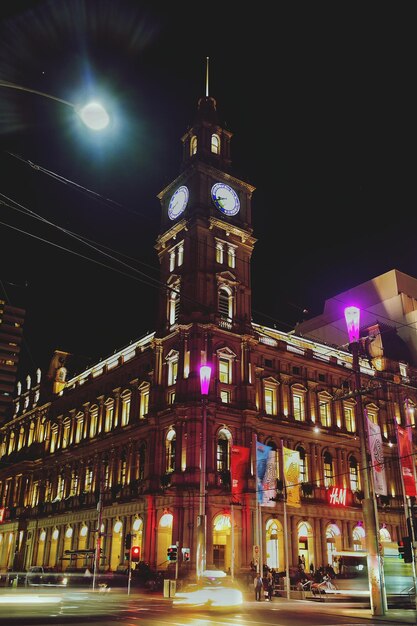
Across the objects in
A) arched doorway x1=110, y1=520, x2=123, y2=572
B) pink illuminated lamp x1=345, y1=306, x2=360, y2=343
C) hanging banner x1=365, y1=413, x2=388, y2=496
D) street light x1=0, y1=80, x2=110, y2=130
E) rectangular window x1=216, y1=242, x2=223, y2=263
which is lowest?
arched doorway x1=110, y1=520, x2=123, y2=572

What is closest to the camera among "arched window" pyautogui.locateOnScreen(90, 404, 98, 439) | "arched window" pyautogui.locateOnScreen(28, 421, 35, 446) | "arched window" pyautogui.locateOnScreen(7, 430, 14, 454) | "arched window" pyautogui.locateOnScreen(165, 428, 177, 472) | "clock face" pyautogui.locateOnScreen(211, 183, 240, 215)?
"arched window" pyautogui.locateOnScreen(165, 428, 177, 472)

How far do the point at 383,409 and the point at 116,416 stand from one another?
2941cm

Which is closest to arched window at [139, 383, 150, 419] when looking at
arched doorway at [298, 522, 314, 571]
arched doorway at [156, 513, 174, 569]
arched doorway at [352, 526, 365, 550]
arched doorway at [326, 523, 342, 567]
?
Result: arched doorway at [156, 513, 174, 569]

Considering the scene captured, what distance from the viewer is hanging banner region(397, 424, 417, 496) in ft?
107

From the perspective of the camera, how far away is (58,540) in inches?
2537

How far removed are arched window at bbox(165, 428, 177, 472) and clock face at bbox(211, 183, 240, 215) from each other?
22.2 meters

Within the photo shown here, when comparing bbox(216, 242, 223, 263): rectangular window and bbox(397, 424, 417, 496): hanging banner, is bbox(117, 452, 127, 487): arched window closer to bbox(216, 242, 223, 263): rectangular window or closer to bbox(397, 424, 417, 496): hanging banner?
bbox(216, 242, 223, 263): rectangular window

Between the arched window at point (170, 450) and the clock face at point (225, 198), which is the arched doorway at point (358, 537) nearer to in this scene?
the arched window at point (170, 450)

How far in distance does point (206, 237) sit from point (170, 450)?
19.9 metres

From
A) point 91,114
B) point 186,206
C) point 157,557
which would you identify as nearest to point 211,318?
point 186,206

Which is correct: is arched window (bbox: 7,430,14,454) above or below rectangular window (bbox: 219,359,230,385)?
above

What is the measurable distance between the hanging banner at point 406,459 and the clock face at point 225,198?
3062cm

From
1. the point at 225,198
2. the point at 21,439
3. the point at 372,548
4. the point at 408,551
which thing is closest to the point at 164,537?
the point at 372,548

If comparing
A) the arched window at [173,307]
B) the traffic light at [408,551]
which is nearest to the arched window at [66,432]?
the arched window at [173,307]
